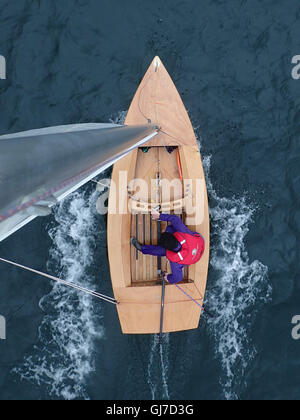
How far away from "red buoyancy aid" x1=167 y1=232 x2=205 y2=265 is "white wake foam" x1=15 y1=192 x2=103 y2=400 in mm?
2878

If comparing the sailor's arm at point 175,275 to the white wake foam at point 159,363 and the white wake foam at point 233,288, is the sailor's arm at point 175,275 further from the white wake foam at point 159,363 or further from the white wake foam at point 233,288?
the white wake foam at point 159,363

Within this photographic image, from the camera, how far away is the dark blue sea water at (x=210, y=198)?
937 cm

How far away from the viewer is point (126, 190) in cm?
851

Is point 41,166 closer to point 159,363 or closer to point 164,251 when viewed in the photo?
point 164,251

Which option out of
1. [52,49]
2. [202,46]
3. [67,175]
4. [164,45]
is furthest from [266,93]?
[67,175]

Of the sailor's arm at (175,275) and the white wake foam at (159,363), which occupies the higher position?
the sailor's arm at (175,275)

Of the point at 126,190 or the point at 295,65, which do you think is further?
the point at 295,65

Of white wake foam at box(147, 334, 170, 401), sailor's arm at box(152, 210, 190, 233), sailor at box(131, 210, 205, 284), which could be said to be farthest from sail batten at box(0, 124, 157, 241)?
white wake foam at box(147, 334, 170, 401)

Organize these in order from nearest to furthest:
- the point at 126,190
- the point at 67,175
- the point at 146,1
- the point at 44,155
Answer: the point at 44,155 → the point at 67,175 → the point at 126,190 → the point at 146,1

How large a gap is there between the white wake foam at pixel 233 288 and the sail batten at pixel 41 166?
6.07 m

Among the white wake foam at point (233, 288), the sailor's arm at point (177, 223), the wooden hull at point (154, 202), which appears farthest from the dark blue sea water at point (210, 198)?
the sailor's arm at point (177, 223)

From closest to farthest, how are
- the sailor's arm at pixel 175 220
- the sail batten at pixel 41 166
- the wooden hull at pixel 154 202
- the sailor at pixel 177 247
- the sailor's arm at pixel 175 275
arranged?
1. the sail batten at pixel 41 166
2. the sailor at pixel 177 247
3. the sailor's arm at pixel 175 220
4. the sailor's arm at pixel 175 275
5. the wooden hull at pixel 154 202
